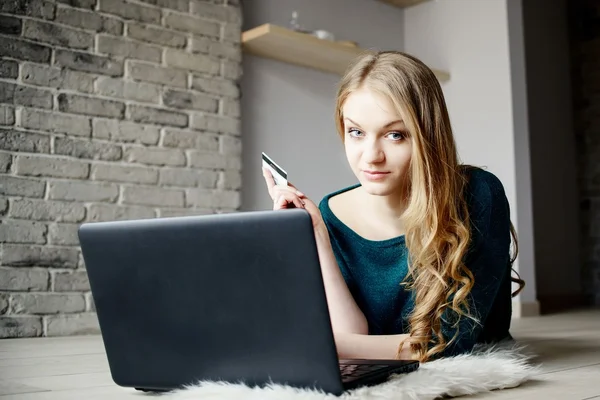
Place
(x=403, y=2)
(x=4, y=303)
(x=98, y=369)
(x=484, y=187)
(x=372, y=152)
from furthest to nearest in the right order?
(x=403, y=2) < (x=4, y=303) < (x=98, y=369) < (x=484, y=187) < (x=372, y=152)

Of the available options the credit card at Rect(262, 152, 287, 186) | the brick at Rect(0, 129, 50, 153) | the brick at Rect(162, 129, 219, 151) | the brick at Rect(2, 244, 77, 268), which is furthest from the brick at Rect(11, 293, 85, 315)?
the credit card at Rect(262, 152, 287, 186)

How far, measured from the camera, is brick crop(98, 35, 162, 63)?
303cm

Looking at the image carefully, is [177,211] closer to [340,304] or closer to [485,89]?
[340,304]

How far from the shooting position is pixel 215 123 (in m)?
3.36

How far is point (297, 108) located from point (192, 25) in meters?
0.83

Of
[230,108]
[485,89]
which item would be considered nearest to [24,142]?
[230,108]

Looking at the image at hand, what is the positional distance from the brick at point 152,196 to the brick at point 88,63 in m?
0.53

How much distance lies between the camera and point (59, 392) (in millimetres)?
1347

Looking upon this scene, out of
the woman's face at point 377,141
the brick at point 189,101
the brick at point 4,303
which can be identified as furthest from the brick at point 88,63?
the woman's face at point 377,141

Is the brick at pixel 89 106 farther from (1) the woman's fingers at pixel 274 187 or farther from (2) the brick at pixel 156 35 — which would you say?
(1) the woman's fingers at pixel 274 187

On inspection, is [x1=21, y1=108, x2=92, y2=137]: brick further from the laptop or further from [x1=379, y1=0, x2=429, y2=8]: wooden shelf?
[x1=379, y1=0, x2=429, y2=8]: wooden shelf

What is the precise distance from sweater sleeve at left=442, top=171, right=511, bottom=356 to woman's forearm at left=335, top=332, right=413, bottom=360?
11 cm

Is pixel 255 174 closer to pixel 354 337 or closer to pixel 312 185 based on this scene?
pixel 312 185

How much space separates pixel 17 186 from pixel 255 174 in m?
1.25
